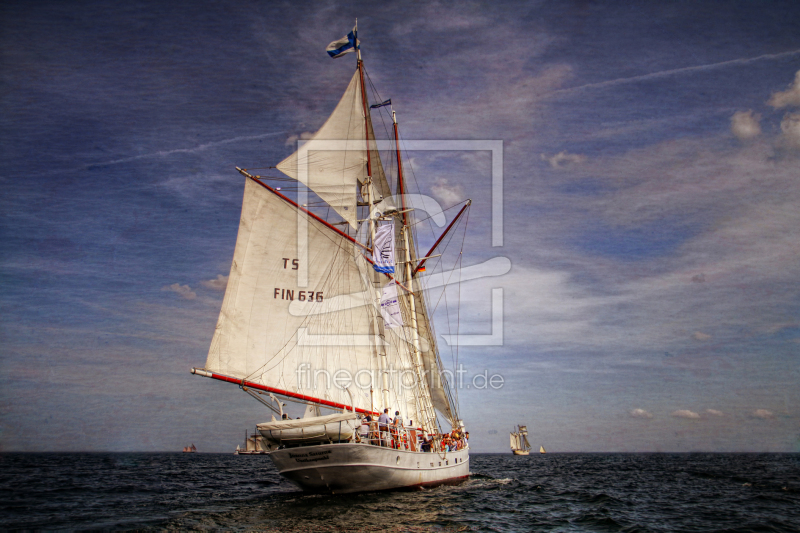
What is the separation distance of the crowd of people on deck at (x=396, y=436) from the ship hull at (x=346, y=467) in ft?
1.80

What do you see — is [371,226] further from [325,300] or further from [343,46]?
[343,46]

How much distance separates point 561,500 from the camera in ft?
101

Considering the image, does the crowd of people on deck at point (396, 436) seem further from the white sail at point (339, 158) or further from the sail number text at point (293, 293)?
the white sail at point (339, 158)

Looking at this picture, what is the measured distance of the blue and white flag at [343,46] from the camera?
38938 millimetres

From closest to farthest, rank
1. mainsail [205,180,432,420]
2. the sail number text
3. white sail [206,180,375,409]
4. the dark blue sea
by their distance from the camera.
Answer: the dark blue sea
white sail [206,180,375,409]
mainsail [205,180,432,420]
the sail number text

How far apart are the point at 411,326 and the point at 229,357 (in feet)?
50.9

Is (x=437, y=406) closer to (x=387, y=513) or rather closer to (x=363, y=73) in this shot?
(x=387, y=513)

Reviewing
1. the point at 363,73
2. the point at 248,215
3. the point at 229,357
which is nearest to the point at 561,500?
the point at 229,357

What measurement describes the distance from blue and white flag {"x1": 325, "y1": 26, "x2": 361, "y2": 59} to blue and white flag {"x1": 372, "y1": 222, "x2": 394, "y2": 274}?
1326 cm

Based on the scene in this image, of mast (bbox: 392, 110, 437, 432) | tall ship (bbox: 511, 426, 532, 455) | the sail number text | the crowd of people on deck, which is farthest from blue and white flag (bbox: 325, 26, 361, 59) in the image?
tall ship (bbox: 511, 426, 532, 455)

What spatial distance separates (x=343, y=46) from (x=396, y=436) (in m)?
27.5

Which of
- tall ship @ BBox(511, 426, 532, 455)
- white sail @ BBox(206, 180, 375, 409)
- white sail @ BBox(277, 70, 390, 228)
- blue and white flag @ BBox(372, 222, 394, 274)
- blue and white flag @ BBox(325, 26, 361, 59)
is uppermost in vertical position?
blue and white flag @ BBox(325, 26, 361, 59)

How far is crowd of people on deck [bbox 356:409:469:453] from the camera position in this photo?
26750 millimetres

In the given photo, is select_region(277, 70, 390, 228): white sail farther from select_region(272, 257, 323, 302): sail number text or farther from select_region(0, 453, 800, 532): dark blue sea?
select_region(0, 453, 800, 532): dark blue sea
